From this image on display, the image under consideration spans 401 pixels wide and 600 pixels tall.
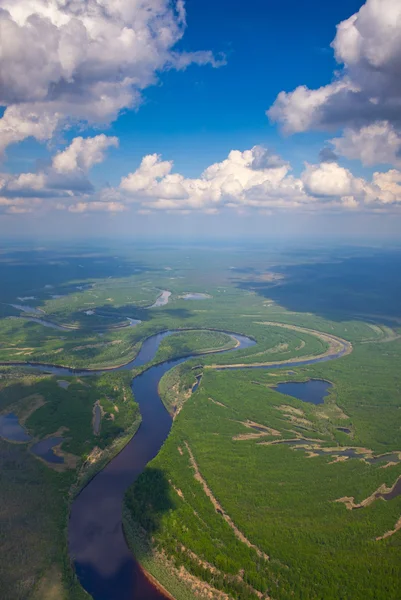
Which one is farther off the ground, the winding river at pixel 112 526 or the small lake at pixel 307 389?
the small lake at pixel 307 389

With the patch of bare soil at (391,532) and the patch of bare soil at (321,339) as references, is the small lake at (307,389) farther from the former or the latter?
the patch of bare soil at (391,532)

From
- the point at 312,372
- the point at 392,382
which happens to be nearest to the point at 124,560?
the point at 312,372

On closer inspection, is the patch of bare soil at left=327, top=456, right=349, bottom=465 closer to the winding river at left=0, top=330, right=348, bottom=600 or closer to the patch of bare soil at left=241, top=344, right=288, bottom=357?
the winding river at left=0, top=330, right=348, bottom=600

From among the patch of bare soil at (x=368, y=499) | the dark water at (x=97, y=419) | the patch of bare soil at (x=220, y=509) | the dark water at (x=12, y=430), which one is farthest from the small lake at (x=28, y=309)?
the patch of bare soil at (x=368, y=499)

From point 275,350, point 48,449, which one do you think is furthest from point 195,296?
point 48,449

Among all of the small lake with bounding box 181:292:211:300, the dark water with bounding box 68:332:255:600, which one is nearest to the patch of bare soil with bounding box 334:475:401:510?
the dark water with bounding box 68:332:255:600
